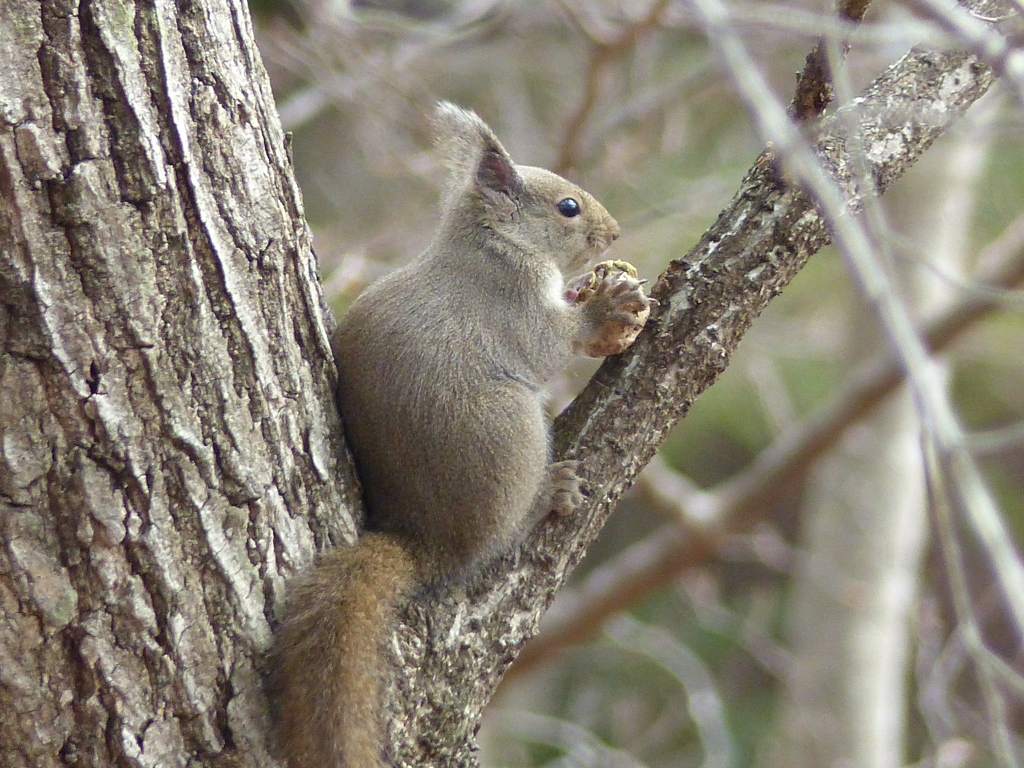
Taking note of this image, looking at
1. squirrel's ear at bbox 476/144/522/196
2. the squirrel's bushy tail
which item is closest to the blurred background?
squirrel's ear at bbox 476/144/522/196

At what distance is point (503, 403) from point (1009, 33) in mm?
1233

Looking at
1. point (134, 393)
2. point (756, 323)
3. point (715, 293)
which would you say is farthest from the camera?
point (756, 323)

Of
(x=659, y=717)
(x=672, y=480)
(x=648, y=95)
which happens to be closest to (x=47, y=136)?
(x=648, y=95)

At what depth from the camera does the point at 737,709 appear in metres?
7.79

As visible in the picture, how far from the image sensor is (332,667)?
5.73 ft

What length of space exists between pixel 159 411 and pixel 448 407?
75 centimetres

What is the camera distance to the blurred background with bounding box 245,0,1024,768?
437cm

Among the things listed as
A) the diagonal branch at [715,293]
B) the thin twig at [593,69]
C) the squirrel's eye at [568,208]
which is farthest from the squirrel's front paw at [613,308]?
the thin twig at [593,69]

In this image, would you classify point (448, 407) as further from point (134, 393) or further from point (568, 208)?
point (568, 208)

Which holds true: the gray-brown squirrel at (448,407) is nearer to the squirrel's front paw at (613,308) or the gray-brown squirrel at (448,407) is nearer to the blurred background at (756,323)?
the squirrel's front paw at (613,308)

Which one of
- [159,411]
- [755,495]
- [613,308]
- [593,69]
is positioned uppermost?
[593,69]

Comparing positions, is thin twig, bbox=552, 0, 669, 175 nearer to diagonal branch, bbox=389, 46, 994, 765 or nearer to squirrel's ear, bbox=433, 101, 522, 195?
squirrel's ear, bbox=433, 101, 522, 195

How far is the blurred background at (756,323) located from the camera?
4371mm

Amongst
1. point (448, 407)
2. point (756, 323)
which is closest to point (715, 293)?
point (448, 407)
